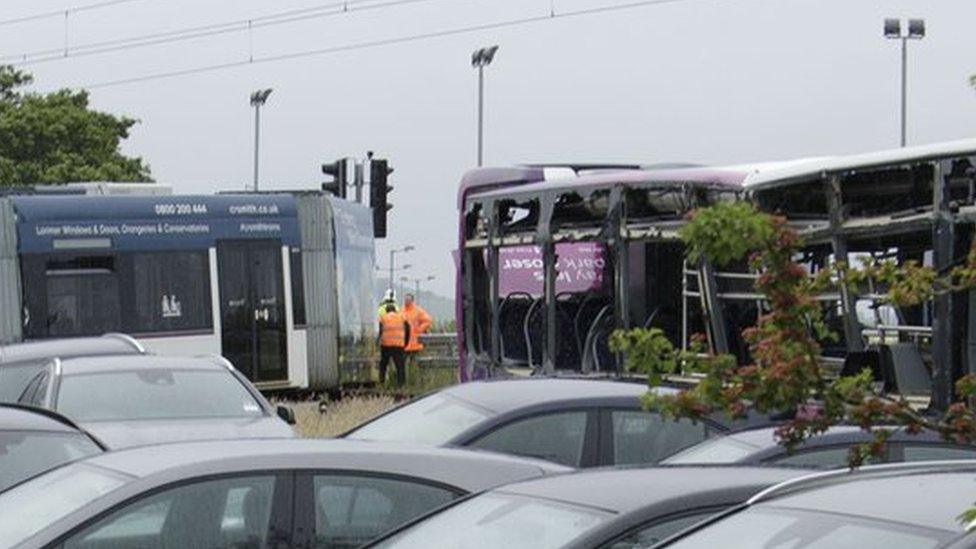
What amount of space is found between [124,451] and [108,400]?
24.7 feet

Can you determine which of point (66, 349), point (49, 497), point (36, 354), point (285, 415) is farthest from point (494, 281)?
point (49, 497)

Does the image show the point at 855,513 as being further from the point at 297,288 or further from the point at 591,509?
the point at 297,288

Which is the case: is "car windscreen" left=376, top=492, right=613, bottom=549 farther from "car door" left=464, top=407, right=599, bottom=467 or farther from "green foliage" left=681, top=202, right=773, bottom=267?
"car door" left=464, top=407, right=599, bottom=467

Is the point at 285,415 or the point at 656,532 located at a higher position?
the point at 656,532

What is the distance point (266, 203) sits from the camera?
112 ft

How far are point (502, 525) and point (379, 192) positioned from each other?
28.0 m

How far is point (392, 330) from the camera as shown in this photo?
127ft

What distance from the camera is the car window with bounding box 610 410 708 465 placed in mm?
12648

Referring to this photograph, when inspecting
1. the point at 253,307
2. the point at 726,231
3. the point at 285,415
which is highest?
the point at 726,231

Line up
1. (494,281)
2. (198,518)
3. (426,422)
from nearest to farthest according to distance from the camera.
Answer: (198,518) < (426,422) < (494,281)

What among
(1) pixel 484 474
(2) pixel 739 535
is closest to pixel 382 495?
(1) pixel 484 474

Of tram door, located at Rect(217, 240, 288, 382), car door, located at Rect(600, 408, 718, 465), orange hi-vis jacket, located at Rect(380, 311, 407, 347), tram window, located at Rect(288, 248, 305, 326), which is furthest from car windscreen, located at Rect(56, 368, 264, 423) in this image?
orange hi-vis jacket, located at Rect(380, 311, 407, 347)

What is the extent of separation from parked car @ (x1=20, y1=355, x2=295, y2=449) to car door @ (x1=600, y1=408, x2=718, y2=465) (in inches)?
164

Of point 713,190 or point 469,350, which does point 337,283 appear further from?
point 713,190
